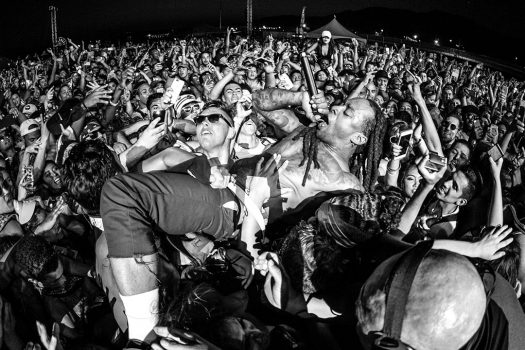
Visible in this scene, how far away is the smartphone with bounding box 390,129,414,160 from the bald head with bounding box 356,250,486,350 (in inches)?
107

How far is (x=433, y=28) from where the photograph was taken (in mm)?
68312

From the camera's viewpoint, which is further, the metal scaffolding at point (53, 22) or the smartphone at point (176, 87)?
the metal scaffolding at point (53, 22)

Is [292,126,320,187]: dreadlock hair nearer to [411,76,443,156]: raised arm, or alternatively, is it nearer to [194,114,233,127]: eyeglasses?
[194,114,233,127]: eyeglasses

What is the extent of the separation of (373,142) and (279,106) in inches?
48.9

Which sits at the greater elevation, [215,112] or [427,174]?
[215,112]

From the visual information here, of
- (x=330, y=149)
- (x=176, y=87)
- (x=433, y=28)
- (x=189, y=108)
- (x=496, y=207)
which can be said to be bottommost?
(x=496, y=207)

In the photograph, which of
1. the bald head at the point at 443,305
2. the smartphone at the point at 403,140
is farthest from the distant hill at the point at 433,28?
the bald head at the point at 443,305

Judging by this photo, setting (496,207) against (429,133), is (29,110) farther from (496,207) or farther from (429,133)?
(496,207)

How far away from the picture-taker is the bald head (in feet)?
3.39

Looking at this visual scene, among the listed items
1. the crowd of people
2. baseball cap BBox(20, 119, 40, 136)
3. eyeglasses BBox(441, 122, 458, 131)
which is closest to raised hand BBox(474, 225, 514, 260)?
the crowd of people

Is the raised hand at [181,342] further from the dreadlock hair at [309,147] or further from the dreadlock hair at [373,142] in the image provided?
the dreadlock hair at [373,142]

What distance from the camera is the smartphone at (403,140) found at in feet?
12.3

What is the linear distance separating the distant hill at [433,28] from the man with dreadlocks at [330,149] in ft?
96.9

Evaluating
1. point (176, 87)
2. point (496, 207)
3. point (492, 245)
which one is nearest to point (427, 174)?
point (492, 245)
